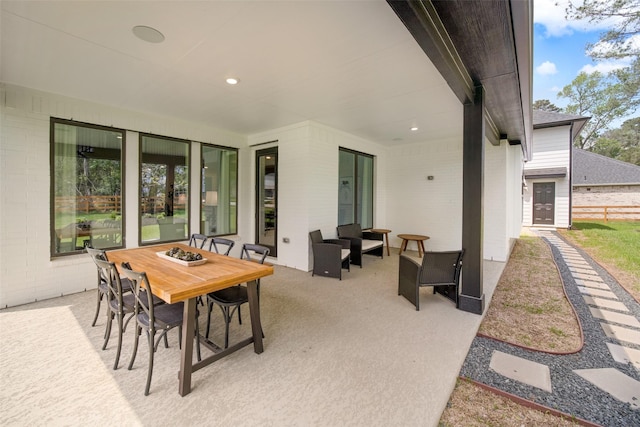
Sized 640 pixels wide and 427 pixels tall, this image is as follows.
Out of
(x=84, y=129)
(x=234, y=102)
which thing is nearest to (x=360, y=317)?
(x=234, y=102)

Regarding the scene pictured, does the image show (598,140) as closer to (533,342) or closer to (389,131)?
(389,131)

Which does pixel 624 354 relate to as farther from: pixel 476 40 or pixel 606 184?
pixel 606 184

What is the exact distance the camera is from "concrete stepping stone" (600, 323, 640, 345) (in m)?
2.71

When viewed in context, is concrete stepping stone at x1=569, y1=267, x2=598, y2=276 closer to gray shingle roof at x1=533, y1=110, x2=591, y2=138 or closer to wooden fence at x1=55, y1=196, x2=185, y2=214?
gray shingle roof at x1=533, y1=110, x2=591, y2=138

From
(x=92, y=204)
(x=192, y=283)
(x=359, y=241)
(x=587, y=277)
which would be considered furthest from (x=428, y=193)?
(x=92, y=204)

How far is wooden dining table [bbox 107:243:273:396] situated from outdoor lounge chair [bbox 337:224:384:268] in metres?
3.03

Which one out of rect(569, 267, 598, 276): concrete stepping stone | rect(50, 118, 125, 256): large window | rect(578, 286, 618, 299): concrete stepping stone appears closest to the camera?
rect(50, 118, 125, 256): large window

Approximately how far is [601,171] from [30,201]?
20879mm

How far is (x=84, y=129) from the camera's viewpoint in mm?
4012

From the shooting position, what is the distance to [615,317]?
3.22 metres

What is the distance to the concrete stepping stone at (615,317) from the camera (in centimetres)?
306

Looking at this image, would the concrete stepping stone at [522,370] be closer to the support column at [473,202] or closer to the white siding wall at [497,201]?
the support column at [473,202]

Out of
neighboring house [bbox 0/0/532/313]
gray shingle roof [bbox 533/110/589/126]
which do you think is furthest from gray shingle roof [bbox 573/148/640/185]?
neighboring house [bbox 0/0/532/313]

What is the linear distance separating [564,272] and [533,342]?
144 inches
